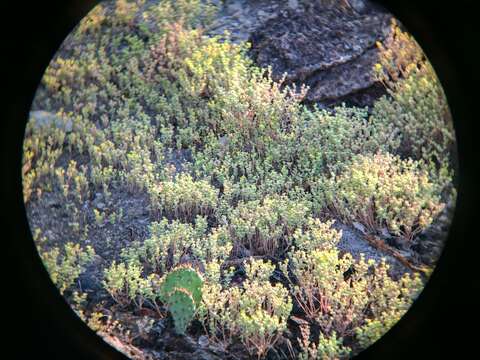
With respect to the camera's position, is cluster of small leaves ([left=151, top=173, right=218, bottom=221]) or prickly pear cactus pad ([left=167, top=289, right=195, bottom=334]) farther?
cluster of small leaves ([left=151, top=173, right=218, bottom=221])

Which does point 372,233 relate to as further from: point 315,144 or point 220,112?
point 220,112

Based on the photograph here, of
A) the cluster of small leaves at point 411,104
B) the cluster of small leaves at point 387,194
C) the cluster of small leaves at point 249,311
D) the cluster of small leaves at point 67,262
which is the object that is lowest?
the cluster of small leaves at point 249,311

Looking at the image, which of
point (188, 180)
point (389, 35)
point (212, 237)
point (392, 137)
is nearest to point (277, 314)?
point (212, 237)

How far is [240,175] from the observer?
3553 mm

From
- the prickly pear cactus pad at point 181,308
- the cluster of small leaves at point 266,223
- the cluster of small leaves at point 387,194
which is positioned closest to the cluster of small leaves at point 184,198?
the cluster of small leaves at point 266,223

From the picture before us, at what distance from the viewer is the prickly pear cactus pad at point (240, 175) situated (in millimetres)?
3021

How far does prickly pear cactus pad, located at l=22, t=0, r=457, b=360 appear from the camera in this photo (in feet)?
9.91

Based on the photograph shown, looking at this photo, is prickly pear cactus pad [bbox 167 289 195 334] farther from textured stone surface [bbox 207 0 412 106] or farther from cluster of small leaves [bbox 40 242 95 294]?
textured stone surface [bbox 207 0 412 106]

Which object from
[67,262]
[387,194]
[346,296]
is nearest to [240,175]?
[387,194]

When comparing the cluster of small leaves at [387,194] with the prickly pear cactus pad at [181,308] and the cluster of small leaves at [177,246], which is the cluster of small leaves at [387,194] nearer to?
the cluster of small leaves at [177,246]

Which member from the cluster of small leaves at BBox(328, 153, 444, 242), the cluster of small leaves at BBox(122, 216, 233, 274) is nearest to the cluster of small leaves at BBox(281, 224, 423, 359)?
the cluster of small leaves at BBox(328, 153, 444, 242)

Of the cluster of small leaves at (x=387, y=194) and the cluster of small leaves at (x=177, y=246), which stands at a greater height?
the cluster of small leaves at (x=387, y=194)

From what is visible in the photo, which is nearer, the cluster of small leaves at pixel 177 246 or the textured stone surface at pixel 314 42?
the cluster of small leaves at pixel 177 246
